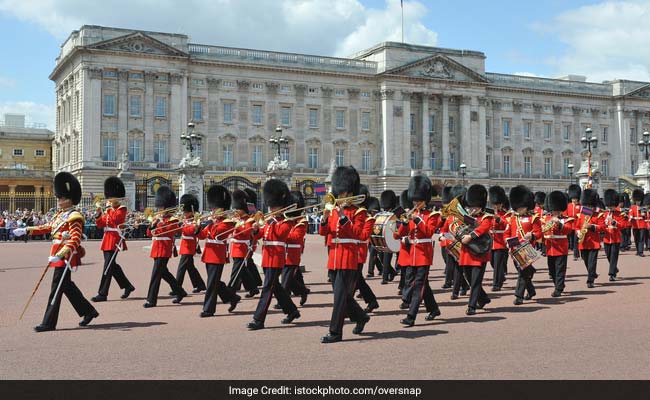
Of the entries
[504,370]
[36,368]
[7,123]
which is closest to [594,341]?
[504,370]

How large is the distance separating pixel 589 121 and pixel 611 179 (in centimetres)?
601

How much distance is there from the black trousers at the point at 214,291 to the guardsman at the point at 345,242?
2.29 meters

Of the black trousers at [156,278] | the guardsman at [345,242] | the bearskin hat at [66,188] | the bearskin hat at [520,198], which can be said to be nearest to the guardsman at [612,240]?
the bearskin hat at [520,198]

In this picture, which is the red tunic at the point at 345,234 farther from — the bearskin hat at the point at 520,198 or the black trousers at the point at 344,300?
the bearskin hat at the point at 520,198

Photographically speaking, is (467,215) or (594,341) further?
(467,215)

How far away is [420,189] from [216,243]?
3065mm

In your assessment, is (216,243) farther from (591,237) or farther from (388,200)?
(591,237)

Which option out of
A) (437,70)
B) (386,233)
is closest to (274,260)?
(386,233)

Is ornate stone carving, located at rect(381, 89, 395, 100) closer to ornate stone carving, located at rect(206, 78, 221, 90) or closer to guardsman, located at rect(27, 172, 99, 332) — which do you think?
ornate stone carving, located at rect(206, 78, 221, 90)

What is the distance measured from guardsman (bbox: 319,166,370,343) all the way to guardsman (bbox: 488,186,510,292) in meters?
4.48

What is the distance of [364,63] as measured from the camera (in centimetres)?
6019

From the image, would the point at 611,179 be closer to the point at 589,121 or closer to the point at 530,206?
the point at 589,121

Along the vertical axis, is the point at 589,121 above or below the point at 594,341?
above

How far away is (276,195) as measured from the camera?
31.9ft
